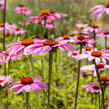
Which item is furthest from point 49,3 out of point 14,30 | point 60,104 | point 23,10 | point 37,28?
point 60,104

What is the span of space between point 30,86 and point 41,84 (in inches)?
1.8

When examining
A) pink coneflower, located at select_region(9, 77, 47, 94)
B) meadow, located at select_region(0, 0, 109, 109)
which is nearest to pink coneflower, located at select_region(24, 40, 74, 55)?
meadow, located at select_region(0, 0, 109, 109)

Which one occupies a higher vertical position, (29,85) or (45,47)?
(45,47)

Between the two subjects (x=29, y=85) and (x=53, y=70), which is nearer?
(x=29, y=85)

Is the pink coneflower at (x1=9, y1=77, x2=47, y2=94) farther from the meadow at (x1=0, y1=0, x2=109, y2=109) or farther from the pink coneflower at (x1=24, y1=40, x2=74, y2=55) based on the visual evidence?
the pink coneflower at (x1=24, y1=40, x2=74, y2=55)

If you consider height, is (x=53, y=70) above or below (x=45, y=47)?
below

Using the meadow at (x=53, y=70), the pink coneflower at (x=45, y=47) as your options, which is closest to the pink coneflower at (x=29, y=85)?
the meadow at (x=53, y=70)

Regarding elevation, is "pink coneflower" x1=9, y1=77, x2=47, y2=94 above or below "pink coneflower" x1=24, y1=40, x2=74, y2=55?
below

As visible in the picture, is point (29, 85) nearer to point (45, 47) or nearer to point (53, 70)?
point (45, 47)

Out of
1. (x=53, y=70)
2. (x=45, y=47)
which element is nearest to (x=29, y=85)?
(x=45, y=47)

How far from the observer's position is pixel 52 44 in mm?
710

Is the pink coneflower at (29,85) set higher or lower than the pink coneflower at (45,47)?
lower

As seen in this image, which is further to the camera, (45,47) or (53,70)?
(53,70)

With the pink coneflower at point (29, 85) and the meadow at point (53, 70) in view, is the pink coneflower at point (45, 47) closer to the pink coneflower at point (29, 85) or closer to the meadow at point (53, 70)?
the meadow at point (53, 70)
